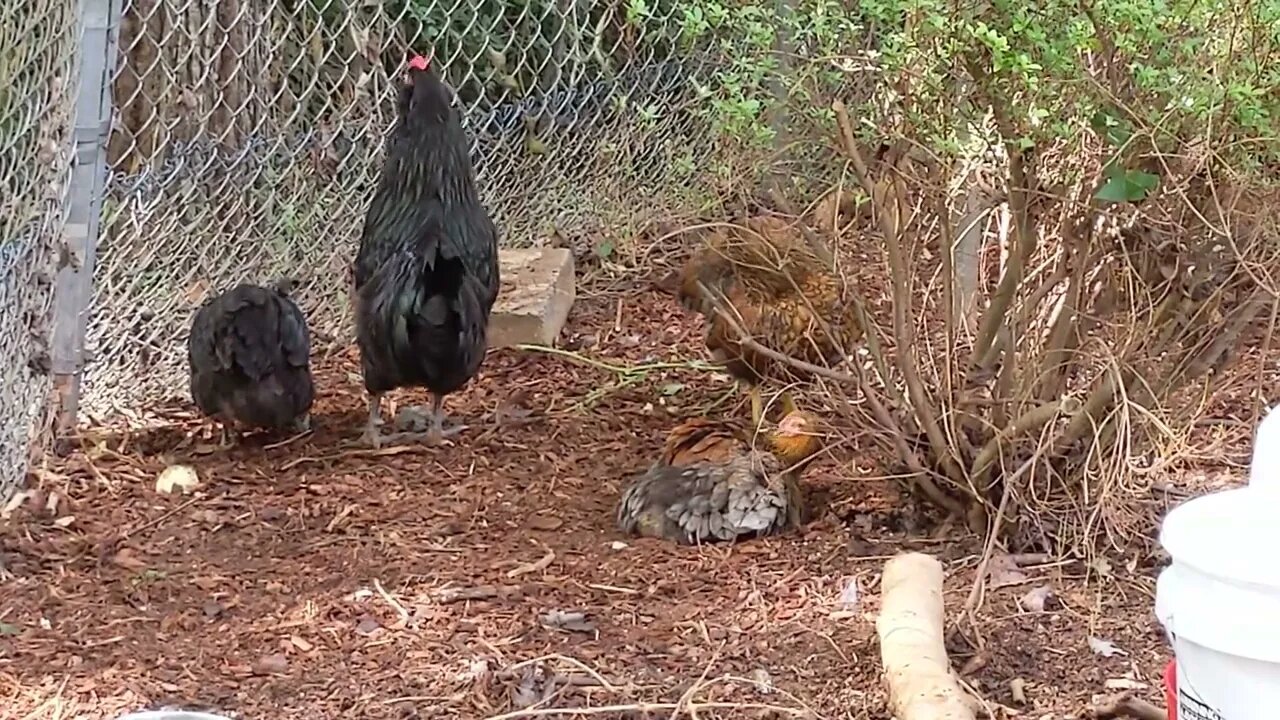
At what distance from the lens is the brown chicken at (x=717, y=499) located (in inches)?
142

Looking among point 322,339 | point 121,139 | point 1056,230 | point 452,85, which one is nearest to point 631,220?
point 452,85

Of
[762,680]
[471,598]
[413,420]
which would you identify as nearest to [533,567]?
[471,598]

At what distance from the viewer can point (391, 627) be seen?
3.20 meters

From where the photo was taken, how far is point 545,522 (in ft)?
12.7

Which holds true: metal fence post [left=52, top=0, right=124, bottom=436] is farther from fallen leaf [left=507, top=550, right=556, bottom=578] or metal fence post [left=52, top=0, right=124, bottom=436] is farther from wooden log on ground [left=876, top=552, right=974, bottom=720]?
wooden log on ground [left=876, top=552, right=974, bottom=720]

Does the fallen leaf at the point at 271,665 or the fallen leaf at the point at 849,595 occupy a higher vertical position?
the fallen leaf at the point at 849,595

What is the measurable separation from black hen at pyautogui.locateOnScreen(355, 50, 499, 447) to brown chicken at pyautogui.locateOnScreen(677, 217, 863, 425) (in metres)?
0.74

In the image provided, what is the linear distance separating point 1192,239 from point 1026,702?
993 millimetres

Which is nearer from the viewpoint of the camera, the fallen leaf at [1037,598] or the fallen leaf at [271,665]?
the fallen leaf at [271,665]

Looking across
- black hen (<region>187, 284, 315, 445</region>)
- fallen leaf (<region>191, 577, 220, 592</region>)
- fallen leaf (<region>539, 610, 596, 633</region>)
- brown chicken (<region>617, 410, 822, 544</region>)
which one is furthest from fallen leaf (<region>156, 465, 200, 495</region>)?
fallen leaf (<region>539, 610, 596, 633</region>)

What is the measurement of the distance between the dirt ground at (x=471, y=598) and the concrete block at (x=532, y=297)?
3.14 feet

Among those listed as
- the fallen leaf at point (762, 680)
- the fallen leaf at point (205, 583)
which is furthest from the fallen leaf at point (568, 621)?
the fallen leaf at point (205, 583)

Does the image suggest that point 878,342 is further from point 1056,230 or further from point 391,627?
point 391,627

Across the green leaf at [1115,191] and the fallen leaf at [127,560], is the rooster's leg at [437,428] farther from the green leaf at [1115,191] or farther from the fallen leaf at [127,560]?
the green leaf at [1115,191]
